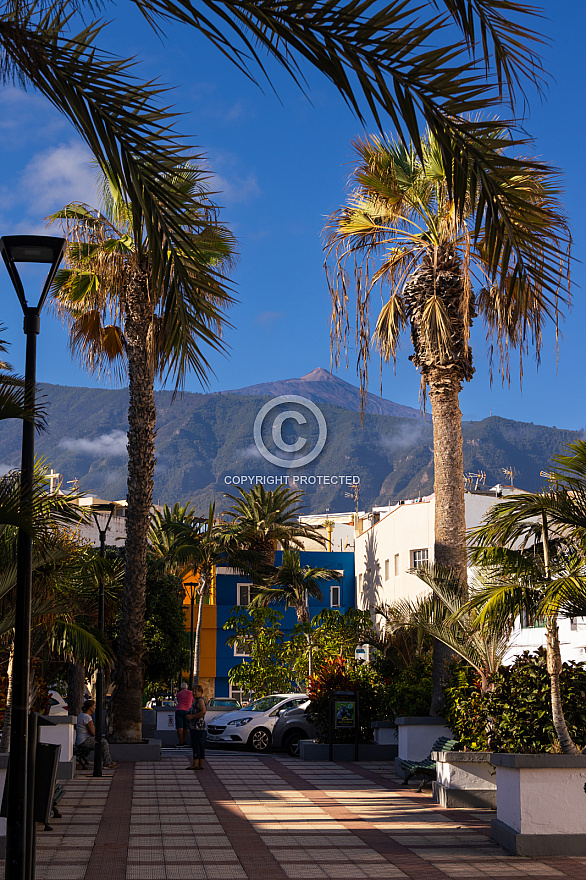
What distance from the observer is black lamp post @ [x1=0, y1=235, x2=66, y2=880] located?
5422 mm

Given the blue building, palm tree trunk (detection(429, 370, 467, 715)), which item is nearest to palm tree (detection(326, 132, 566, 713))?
palm tree trunk (detection(429, 370, 467, 715))

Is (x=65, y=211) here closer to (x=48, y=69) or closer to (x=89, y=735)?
(x=89, y=735)

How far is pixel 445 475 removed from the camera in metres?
15.7

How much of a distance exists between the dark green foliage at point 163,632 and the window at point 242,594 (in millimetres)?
24003

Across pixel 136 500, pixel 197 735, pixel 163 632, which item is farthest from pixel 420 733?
pixel 163 632

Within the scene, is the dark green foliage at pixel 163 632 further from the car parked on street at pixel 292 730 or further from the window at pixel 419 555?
the window at pixel 419 555

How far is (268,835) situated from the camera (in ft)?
34.8

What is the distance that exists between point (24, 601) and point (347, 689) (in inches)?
654

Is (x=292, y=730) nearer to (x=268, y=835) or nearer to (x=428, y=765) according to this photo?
(x=428, y=765)

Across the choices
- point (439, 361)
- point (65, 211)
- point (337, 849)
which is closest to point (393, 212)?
point (439, 361)

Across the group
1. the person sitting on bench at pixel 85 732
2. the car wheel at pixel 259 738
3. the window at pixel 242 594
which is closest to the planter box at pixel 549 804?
the person sitting on bench at pixel 85 732

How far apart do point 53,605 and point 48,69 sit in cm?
728

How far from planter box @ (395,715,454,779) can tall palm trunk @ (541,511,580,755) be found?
18.1 feet

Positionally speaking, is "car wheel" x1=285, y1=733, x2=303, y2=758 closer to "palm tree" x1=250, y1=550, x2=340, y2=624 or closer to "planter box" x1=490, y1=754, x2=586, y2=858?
"planter box" x1=490, y1=754, x2=586, y2=858
